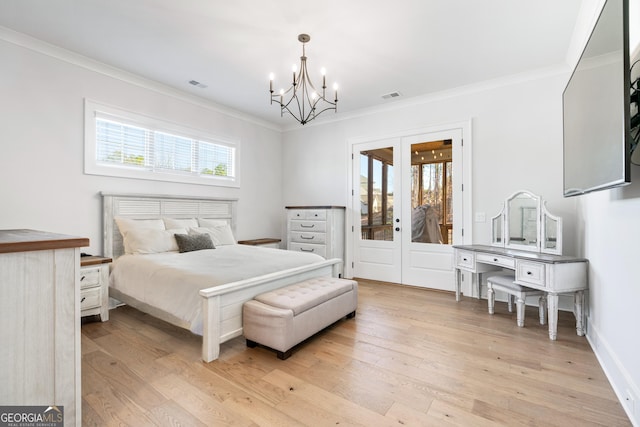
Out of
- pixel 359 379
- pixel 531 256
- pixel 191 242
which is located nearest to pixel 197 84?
pixel 191 242

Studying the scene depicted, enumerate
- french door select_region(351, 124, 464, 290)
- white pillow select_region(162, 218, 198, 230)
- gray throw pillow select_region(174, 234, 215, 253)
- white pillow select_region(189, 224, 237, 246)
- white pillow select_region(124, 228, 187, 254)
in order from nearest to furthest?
white pillow select_region(124, 228, 187, 254)
gray throw pillow select_region(174, 234, 215, 253)
white pillow select_region(162, 218, 198, 230)
white pillow select_region(189, 224, 237, 246)
french door select_region(351, 124, 464, 290)

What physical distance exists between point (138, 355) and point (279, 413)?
1357 mm

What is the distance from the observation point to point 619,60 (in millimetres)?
1446

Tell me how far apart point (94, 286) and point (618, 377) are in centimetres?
425

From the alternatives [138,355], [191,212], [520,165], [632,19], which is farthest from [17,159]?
[520,165]

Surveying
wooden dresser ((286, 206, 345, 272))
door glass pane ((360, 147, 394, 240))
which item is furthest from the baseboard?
wooden dresser ((286, 206, 345, 272))

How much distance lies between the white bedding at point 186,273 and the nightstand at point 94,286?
130 millimetres

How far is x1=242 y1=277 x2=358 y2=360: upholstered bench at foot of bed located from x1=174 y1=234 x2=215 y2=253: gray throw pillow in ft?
4.72

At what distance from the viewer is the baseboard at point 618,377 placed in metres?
1.55

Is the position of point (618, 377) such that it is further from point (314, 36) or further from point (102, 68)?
point (102, 68)

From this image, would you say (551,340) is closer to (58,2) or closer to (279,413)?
(279,413)

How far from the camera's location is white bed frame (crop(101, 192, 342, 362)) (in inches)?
86.5

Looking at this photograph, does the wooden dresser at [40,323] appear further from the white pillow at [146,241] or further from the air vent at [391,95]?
the air vent at [391,95]

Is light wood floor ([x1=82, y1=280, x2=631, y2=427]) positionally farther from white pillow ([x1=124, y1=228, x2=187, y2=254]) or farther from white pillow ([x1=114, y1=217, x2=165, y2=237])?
white pillow ([x1=114, y1=217, x2=165, y2=237])
